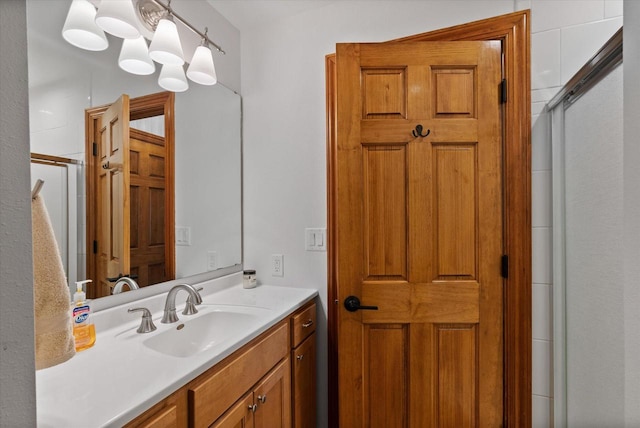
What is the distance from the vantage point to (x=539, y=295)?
1391 mm

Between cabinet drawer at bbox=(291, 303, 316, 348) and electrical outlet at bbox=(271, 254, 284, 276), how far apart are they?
0.95 feet

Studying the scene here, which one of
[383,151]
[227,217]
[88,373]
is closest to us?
[88,373]

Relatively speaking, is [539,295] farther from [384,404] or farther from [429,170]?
[384,404]

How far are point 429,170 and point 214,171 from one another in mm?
1142

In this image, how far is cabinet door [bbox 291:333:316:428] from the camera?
1494 millimetres

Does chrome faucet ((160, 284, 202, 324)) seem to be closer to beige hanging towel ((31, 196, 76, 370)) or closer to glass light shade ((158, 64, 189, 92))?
beige hanging towel ((31, 196, 76, 370))

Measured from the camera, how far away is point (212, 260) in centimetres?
175

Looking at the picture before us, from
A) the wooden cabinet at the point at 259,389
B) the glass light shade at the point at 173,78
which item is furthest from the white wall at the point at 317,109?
the glass light shade at the point at 173,78

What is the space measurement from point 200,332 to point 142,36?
4.25 ft

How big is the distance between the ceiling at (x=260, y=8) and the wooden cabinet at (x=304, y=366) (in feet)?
5.40

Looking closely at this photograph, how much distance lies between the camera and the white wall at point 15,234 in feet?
1.18

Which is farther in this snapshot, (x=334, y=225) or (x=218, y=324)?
(x=334, y=225)

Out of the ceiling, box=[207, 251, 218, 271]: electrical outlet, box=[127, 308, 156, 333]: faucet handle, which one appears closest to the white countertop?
box=[127, 308, 156, 333]: faucet handle

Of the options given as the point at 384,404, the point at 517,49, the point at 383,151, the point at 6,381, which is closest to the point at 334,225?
the point at 383,151
